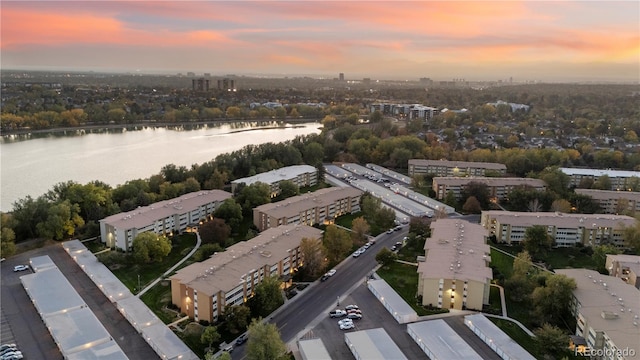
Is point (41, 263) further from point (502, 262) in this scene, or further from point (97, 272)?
point (502, 262)

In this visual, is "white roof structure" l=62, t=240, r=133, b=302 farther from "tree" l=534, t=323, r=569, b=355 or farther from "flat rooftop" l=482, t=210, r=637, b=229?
"flat rooftop" l=482, t=210, r=637, b=229

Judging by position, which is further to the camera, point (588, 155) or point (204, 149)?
point (204, 149)

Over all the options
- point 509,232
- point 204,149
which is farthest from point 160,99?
point 509,232

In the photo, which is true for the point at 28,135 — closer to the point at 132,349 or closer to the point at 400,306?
the point at 132,349

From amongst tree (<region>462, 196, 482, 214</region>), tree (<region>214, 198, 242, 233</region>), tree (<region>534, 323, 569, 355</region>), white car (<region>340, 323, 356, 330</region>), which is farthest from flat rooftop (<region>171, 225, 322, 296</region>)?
tree (<region>462, 196, 482, 214</region>)

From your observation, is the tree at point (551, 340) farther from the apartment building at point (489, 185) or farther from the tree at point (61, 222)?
the tree at point (61, 222)

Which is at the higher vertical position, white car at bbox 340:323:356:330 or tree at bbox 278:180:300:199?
tree at bbox 278:180:300:199

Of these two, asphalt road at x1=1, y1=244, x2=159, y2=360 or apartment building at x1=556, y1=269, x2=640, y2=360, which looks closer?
apartment building at x1=556, y1=269, x2=640, y2=360
